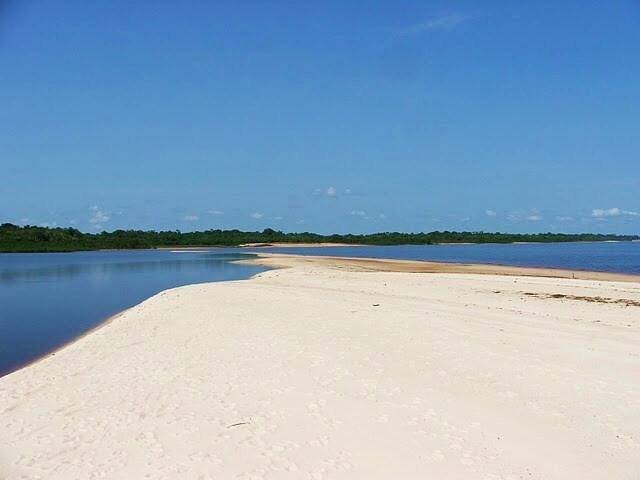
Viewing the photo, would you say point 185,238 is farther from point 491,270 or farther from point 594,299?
point 594,299

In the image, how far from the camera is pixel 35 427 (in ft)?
27.8

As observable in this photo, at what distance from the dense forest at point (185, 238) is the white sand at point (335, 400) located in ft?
337

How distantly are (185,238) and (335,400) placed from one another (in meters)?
138

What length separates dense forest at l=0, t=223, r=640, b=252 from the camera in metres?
113

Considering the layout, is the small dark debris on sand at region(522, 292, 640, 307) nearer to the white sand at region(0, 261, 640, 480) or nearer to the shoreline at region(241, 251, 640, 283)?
the white sand at region(0, 261, 640, 480)

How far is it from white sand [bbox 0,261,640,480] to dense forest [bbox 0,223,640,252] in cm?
10282

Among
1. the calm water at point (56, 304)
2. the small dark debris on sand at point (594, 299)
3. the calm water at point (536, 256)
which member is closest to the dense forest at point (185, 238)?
the calm water at point (536, 256)

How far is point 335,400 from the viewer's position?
9.07 metres

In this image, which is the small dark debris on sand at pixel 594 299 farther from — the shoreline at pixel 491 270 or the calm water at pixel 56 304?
the calm water at pixel 56 304

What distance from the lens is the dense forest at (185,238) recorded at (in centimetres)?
11256

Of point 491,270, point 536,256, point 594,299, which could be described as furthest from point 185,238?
point 594,299

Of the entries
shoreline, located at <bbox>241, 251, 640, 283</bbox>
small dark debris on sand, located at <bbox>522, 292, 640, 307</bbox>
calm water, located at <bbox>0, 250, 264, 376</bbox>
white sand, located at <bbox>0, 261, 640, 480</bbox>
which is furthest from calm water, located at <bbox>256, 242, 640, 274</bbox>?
white sand, located at <bbox>0, 261, 640, 480</bbox>

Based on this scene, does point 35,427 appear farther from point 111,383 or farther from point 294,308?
point 294,308

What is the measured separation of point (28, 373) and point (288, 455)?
25.8 ft
